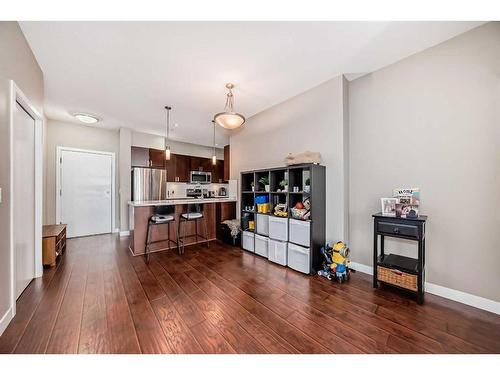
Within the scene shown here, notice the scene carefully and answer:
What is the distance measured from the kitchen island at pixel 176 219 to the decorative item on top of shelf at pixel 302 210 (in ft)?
6.06

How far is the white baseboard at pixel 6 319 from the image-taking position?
4.89 ft

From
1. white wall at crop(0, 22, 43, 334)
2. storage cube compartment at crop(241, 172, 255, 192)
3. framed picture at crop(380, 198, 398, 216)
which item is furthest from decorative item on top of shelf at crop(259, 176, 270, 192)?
white wall at crop(0, 22, 43, 334)

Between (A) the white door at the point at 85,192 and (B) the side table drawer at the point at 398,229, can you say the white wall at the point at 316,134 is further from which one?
(A) the white door at the point at 85,192

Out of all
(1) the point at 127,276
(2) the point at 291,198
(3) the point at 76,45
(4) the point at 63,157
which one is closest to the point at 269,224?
(2) the point at 291,198

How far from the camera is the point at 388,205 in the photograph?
2266 millimetres

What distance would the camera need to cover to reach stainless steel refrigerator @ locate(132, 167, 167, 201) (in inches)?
191

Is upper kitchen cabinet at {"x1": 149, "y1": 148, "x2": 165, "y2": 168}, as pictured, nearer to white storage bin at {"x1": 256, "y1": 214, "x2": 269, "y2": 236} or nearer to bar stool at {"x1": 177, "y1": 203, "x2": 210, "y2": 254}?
bar stool at {"x1": 177, "y1": 203, "x2": 210, "y2": 254}

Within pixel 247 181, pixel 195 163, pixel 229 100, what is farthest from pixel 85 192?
pixel 229 100

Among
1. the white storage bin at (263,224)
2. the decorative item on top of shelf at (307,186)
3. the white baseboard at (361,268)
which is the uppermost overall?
the decorative item on top of shelf at (307,186)

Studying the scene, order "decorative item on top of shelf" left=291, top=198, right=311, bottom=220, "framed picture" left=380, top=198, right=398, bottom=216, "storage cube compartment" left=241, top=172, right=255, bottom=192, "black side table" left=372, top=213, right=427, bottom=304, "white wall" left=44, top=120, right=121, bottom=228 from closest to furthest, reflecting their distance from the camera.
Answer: "black side table" left=372, top=213, right=427, bottom=304, "framed picture" left=380, top=198, right=398, bottom=216, "decorative item on top of shelf" left=291, top=198, right=311, bottom=220, "storage cube compartment" left=241, top=172, right=255, bottom=192, "white wall" left=44, top=120, right=121, bottom=228

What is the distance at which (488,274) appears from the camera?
1789 mm

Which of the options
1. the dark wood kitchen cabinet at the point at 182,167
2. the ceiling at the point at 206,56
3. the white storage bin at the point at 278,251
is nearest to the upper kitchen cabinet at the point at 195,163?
the dark wood kitchen cabinet at the point at 182,167

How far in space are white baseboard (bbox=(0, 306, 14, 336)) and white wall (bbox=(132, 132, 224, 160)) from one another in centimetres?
411
